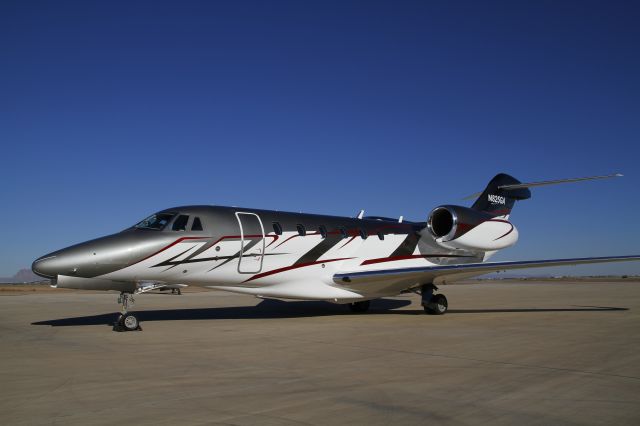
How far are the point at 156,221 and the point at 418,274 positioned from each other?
23.2 feet

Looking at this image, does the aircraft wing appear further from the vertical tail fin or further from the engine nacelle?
the vertical tail fin

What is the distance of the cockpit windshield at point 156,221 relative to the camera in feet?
38.9

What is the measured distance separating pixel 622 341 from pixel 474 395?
5.38m

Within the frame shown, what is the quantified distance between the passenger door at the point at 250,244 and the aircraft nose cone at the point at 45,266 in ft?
13.7

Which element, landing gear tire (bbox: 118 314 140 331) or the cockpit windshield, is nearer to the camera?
landing gear tire (bbox: 118 314 140 331)

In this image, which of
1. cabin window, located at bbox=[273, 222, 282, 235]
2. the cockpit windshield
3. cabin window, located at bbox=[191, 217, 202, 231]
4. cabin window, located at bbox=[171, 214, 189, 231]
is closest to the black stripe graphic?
cabin window, located at bbox=[273, 222, 282, 235]

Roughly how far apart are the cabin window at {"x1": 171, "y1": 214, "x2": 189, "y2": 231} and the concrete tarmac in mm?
2309

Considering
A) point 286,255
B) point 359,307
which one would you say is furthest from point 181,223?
point 359,307

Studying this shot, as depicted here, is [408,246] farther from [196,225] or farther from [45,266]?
[45,266]

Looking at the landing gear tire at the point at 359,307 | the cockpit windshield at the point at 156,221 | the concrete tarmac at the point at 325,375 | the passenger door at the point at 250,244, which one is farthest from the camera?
the landing gear tire at the point at 359,307

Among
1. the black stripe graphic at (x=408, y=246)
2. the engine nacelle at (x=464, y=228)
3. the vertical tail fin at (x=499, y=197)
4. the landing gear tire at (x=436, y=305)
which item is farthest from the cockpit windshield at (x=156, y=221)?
the vertical tail fin at (x=499, y=197)

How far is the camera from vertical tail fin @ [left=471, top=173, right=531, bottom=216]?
1936cm

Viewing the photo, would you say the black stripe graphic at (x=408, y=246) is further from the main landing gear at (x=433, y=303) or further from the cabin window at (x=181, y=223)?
the cabin window at (x=181, y=223)

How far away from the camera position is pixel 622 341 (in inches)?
351
